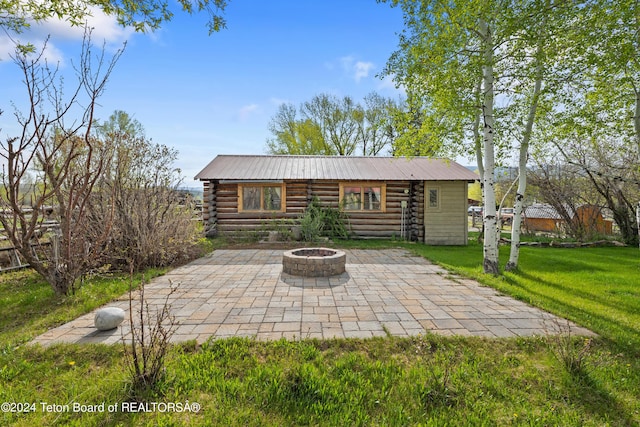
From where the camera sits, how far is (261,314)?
3.96 meters

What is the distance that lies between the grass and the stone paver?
10.8 inches

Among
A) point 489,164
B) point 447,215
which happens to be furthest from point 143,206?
point 447,215

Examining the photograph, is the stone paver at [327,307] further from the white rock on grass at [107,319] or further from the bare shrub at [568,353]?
the bare shrub at [568,353]

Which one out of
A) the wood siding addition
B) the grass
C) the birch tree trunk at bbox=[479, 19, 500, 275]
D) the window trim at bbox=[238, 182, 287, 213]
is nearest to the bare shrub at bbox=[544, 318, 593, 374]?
the grass

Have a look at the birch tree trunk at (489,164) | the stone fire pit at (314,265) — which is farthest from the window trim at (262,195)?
the birch tree trunk at (489,164)

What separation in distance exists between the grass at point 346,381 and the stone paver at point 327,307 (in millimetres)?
274

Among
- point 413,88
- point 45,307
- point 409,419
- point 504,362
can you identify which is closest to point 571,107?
point 413,88

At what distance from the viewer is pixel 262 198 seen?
38.6ft

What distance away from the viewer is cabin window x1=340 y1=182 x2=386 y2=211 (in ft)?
39.1

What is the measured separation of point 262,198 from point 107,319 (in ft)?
28.4

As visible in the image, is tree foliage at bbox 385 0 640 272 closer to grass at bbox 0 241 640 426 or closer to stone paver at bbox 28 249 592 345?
stone paver at bbox 28 249 592 345

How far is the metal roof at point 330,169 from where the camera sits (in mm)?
11281

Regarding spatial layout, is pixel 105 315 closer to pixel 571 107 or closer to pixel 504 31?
pixel 504 31

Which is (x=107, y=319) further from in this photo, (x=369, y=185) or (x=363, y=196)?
(x=369, y=185)
